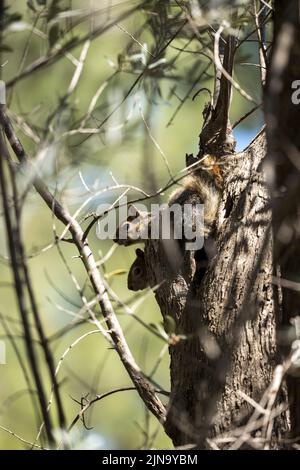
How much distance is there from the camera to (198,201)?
3080 millimetres

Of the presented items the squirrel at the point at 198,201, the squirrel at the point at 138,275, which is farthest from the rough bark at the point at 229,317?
the squirrel at the point at 138,275

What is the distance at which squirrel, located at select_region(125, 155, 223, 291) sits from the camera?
2869 mm

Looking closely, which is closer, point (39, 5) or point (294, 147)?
point (294, 147)

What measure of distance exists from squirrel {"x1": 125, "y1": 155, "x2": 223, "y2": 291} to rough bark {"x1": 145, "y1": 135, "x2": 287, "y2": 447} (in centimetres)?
7

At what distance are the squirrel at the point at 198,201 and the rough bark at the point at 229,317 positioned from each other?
7 cm

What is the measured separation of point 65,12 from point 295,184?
0.84 meters

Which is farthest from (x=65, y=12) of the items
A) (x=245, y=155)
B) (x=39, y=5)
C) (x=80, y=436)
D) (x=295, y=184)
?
(x=80, y=436)

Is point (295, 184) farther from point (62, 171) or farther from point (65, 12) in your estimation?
point (62, 171)

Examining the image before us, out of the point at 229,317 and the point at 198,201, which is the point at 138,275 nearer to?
the point at 198,201

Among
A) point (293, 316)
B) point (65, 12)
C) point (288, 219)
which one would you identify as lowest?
point (293, 316)

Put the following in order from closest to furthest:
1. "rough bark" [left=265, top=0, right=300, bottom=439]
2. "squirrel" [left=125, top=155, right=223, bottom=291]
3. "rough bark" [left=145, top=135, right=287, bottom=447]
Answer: "rough bark" [left=265, top=0, right=300, bottom=439]
"rough bark" [left=145, top=135, right=287, bottom=447]
"squirrel" [left=125, top=155, right=223, bottom=291]

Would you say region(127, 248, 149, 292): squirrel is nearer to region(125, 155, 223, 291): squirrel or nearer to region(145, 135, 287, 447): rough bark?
region(125, 155, 223, 291): squirrel

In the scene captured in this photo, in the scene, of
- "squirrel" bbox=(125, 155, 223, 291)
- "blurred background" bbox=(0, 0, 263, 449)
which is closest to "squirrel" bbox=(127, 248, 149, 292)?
"squirrel" bbox=(125, 155, 223, 291)
